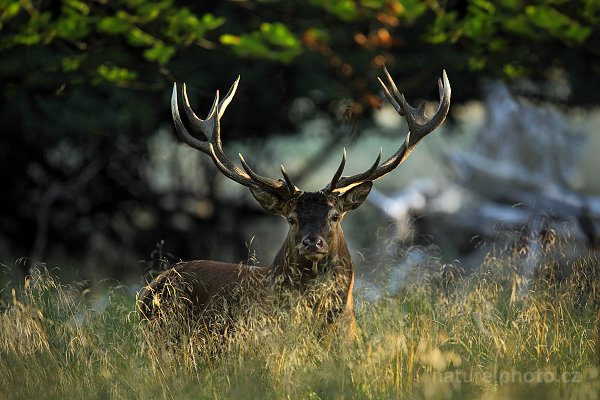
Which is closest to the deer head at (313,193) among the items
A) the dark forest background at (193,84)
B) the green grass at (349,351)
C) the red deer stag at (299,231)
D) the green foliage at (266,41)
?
the red deer stag at (299,231)

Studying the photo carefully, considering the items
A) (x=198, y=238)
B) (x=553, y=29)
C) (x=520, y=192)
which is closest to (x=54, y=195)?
(x=198, y=238)

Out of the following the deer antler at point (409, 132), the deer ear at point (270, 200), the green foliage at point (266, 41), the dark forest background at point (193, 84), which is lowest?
the dark forest background at point (193, 84)

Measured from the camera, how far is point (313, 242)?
5980mm

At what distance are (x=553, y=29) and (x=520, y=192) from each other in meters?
3.88

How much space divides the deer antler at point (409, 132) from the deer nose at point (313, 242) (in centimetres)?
39

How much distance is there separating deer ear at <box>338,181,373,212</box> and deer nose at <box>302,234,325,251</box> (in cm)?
53

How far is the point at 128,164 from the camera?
13.9m

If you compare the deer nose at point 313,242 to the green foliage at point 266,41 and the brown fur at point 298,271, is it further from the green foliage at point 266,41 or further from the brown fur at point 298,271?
the green foliage at point 266,41

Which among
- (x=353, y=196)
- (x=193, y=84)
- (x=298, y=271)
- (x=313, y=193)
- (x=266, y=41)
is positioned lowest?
(x=193, y=84)

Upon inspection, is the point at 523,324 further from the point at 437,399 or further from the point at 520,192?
the point at 520,192

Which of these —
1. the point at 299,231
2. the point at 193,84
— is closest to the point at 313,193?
the point at 299,231

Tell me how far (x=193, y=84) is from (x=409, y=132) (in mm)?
4884

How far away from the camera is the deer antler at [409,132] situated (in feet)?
21.4

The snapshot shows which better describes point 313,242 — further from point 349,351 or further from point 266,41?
point 266,41
